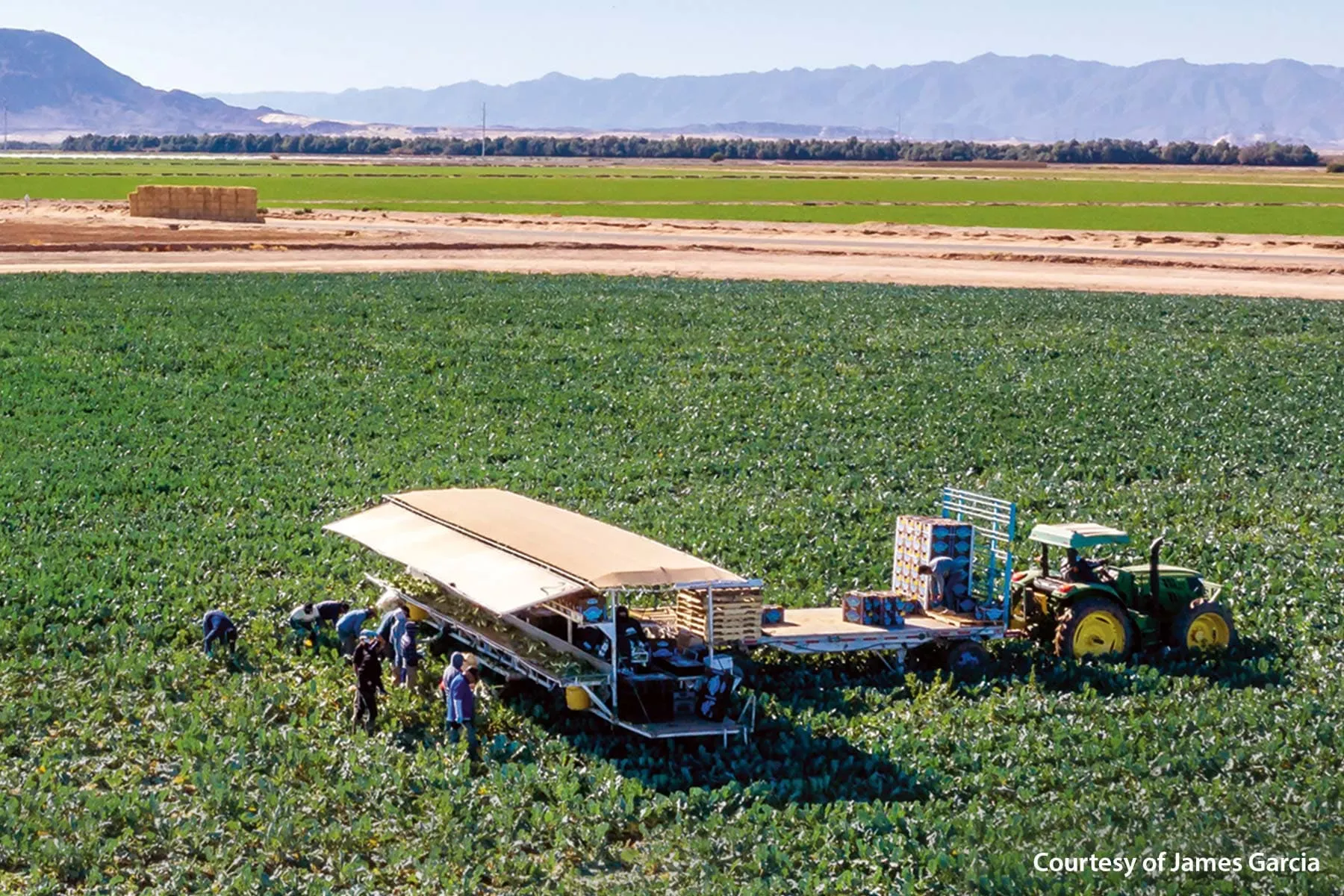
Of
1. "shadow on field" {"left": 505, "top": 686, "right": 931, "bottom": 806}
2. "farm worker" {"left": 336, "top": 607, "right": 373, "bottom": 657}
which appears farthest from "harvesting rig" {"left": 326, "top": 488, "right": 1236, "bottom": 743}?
"farm worker" {"left": 336, "top": 607, "right": 373, "bottom": 657}

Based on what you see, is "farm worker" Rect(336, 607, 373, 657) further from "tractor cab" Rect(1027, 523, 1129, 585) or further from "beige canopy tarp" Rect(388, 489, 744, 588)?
"tractor cab" Rect(1027, 523, 1129, 585)

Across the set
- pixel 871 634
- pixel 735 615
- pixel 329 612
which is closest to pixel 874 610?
pixel 871 634

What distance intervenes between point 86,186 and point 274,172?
41833mm

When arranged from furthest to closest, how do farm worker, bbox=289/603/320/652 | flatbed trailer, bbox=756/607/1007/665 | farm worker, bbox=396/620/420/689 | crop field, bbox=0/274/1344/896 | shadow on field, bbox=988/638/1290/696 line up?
farm worker, bbox=289/603/320/652 < shadow on field, bbox=988/638/1290/696 < flatbed trailer, bbox=756/607/1007/665 < farm worker, bbox=396/620/420/689 < crop field, bbox=0/274/1344/896

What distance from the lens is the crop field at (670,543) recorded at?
45.0 feet

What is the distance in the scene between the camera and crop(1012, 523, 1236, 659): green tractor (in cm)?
1905

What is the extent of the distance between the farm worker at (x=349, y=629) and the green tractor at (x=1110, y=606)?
25.7 feet

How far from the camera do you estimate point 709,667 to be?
1658 cm

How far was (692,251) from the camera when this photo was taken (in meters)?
79.8

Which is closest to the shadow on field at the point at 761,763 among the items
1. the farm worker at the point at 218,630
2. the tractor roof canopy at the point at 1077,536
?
the farm worker at the point at 218,630

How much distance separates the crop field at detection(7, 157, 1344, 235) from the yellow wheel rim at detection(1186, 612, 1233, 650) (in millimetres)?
76837

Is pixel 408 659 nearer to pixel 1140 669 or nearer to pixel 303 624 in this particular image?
pixel 303 624

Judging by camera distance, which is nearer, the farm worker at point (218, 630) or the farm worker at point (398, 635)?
the farm worker at point (398, 635)

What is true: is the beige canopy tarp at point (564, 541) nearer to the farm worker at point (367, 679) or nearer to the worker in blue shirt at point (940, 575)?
the farm worker at point (367, 679)
